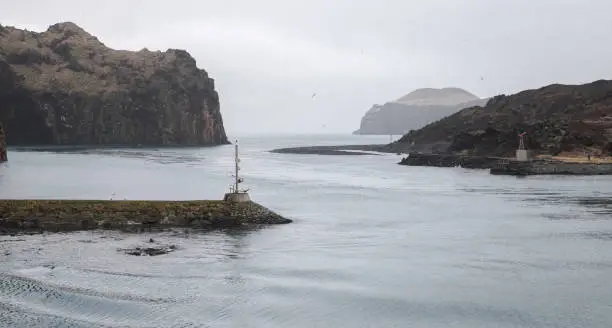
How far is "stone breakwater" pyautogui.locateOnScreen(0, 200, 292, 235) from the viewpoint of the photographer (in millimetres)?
56625

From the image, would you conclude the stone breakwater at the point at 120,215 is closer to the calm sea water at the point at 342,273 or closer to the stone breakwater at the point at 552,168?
the calm sea water at the point at 342,273

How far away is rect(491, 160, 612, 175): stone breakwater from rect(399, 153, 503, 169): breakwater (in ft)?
40.3

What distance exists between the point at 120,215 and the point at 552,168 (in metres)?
105

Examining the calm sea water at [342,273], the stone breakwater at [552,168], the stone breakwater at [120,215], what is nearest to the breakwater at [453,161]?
the stone breakwater at [552,168]

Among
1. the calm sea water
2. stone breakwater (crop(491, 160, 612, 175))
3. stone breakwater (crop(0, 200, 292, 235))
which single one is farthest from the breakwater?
stone breakwater (crop(0, 200, 292, 235))

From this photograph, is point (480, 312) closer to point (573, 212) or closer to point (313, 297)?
point (313, 297)

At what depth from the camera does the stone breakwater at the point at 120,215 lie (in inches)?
2229

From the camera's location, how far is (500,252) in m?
52.0

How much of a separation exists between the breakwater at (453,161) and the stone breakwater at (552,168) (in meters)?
12.3

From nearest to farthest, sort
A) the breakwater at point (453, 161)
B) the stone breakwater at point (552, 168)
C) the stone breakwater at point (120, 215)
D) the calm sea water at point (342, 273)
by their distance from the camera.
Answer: the calm sea water at point (342, 273) → the stone breakwater at point (120, 215) → the stone breakwater at point (552, 168) → the breakwater at point (453, 161)

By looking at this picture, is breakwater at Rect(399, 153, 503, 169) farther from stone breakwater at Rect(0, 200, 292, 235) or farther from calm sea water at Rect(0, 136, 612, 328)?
stone breakwater at Rect(0, 200, 292, 235)

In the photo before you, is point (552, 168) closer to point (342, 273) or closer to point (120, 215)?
point (120, 215)

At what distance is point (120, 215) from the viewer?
2283 inches

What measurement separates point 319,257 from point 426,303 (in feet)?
47.0
